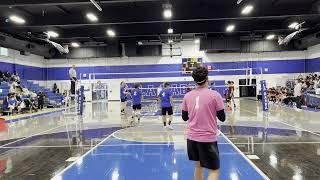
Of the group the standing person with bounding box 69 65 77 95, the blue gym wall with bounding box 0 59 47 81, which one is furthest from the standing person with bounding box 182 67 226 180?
the blue gym wall with bounding box 0 59 47 81

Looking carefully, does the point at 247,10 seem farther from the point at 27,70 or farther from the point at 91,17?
the point at 27,70

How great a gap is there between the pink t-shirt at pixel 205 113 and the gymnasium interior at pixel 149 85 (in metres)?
1.46

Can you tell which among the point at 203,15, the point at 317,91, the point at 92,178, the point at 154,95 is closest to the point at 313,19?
the point at 317,91

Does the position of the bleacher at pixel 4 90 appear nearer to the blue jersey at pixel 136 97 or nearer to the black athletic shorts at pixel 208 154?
the blue jersey at pixel 136 97

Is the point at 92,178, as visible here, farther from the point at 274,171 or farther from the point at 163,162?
the point at 274,171

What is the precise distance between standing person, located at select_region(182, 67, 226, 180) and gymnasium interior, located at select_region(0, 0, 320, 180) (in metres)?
1.40

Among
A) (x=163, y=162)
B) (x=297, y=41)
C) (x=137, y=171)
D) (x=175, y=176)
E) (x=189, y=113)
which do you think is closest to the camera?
(x=189, y=113)

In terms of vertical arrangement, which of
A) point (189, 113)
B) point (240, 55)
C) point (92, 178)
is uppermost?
point (240, 55)

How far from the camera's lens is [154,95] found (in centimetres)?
3409

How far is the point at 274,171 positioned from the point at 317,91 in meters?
16.2

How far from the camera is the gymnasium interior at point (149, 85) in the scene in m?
6.60

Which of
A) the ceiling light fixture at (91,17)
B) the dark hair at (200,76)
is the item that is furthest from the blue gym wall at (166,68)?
the dark hair at (200,76)

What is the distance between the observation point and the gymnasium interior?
6602 mm

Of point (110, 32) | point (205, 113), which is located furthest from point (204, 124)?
point (110, 32)
